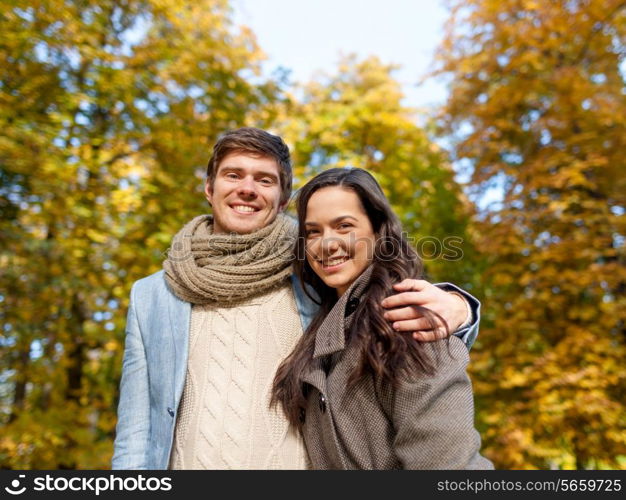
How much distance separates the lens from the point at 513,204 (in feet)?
15.6

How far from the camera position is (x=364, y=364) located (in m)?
1.39

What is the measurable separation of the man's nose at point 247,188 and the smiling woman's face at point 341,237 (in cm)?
30

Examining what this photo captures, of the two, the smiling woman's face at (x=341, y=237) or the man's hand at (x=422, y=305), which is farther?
the smiling woman's face at (x=341, y=237)

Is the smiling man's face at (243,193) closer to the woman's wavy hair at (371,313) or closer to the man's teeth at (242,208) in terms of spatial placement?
the man's teeth at (242,208)

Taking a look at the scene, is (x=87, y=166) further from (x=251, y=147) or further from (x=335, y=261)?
(x=335, y=261)

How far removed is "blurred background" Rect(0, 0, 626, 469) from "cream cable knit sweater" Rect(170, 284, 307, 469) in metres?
2.88

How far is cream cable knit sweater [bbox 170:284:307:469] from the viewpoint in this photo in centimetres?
151

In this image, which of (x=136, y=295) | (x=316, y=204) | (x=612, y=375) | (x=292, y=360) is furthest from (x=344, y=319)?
(x=612, y=375)

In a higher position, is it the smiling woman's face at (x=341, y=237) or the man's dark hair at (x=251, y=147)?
the man's dark hair at (x=251, y=147)

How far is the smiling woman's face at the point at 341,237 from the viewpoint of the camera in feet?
5.19

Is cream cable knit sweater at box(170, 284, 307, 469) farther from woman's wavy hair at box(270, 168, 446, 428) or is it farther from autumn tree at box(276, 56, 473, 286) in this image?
autumn tree at box(276, 56, 473, 286)

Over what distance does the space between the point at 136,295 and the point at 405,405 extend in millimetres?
1064

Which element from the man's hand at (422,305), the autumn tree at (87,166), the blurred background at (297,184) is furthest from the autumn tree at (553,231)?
the man's hand at (422,305)

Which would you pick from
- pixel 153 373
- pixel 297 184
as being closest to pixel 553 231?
pixel 297 184
